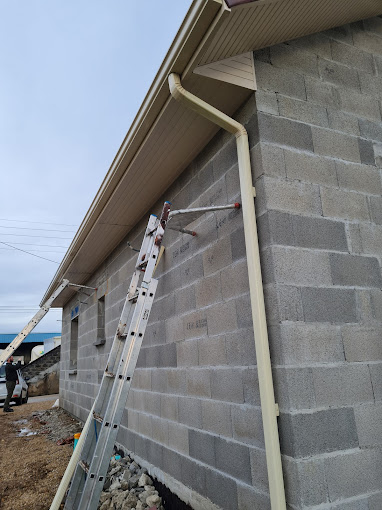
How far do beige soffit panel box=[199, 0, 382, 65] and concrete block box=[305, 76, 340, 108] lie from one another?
1.35 feet

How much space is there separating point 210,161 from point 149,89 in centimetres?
86

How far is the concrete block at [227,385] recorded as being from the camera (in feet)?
9.39

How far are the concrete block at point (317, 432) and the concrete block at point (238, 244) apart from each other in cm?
120

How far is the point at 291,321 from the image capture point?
2.49 metres

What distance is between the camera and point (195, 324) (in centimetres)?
362

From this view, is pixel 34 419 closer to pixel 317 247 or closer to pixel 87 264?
pixel 87 264

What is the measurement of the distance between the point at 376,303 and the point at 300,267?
714 mm

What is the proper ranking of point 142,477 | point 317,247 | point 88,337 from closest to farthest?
1. point 317,247
2. point 142,477
3. point 88,337

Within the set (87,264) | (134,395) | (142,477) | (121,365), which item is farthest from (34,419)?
(121,365)

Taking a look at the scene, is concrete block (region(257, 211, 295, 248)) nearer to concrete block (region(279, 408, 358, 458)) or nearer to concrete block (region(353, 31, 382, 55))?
concrete block (region(279, 408, 358, 458))

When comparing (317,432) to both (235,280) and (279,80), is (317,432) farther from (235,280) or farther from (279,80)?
(279,80)

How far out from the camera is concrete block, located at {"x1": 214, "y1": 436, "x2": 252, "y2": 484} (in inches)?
106

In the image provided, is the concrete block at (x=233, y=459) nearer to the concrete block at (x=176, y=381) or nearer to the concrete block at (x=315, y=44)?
the concrete block at (x=176, y=381)

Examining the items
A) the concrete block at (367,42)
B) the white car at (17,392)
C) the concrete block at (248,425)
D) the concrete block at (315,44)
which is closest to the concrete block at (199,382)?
the concrete block at (248,425)
